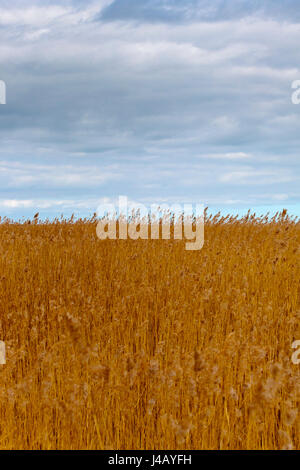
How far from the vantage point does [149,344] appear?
11.8ft

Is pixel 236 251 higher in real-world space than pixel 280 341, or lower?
higher

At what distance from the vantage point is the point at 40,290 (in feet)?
14.6

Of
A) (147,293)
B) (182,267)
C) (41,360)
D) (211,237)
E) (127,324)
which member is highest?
(211,237)

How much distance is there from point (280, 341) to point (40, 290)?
228cm

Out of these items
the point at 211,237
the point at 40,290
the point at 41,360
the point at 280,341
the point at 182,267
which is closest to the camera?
the point at 41,360

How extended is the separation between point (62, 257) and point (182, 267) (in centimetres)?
156

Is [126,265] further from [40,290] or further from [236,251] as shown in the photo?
[236,251]

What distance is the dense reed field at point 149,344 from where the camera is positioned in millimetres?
2178

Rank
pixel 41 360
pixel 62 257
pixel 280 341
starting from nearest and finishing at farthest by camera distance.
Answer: pixel 41 360, pixel 280 341, pixel 62 257

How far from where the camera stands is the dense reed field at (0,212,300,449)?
7.14 feet

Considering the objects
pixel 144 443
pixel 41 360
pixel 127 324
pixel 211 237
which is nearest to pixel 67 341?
pixel 41 360
